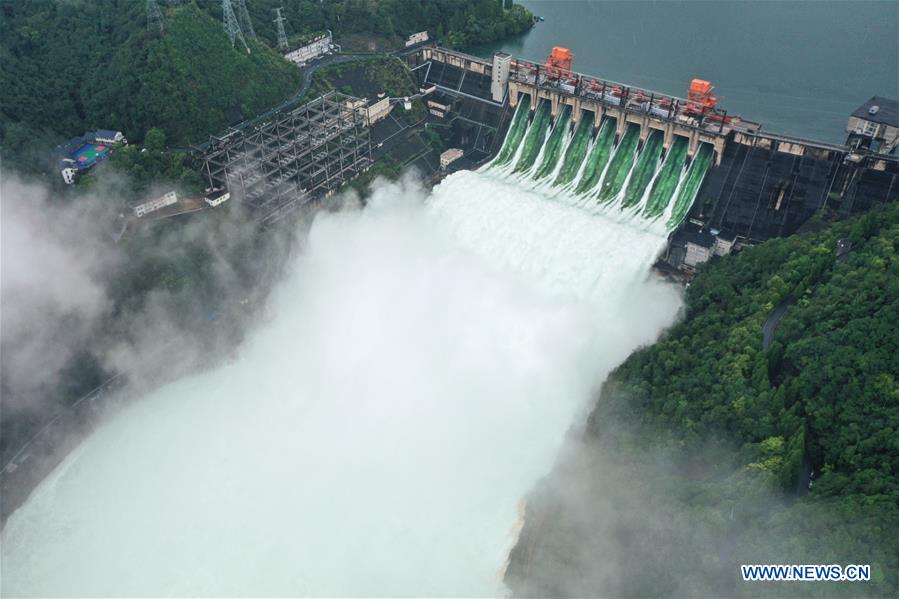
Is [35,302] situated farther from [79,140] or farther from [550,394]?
[550,394]

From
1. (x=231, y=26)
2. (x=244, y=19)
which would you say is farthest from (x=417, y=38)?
(x=231, y=26)

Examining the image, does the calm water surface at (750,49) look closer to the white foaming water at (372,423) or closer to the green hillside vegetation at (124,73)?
the white foaming water at (372,423)

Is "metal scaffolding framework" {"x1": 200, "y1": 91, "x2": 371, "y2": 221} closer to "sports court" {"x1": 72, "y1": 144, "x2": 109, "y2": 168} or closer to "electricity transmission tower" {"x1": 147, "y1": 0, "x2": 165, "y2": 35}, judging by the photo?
"sports court" {"x1": 72, "y1": 144, "x2": 109, "y2": 168}

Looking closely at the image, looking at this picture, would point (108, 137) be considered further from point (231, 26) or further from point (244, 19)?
point (244, 19)

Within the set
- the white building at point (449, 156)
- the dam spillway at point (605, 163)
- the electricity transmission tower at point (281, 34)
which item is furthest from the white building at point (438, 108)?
the electricity transmission tower at point (281, 34)

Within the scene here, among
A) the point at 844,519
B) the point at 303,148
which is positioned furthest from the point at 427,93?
the point at 844,519
